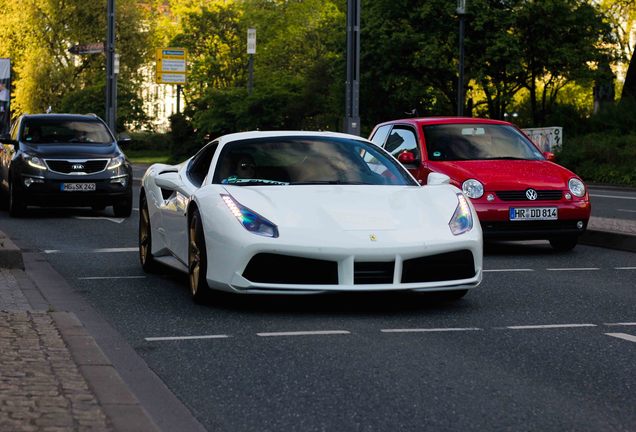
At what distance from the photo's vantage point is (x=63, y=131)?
72.3 ft

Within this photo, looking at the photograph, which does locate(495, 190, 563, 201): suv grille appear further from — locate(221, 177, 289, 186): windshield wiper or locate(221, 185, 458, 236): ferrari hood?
locate(221, 177, 289, 186): windshield wiper

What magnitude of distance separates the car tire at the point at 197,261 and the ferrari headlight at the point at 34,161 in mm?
11201

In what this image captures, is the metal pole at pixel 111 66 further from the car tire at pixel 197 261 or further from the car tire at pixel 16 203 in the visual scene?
the car tire at pixel 197 261

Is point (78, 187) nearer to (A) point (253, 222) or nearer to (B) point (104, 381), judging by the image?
(A) point (253, 222)

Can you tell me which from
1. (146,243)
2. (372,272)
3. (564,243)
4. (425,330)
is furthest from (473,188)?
(425,330)

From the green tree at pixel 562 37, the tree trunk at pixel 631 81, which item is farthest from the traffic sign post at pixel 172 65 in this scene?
the tree trunk at pixel 631 81

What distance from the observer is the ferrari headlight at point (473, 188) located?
1417 cm

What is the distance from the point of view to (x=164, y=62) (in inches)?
2436

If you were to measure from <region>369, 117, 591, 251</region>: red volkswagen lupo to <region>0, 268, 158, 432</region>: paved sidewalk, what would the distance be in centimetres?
→ 645

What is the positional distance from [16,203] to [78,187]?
0.99 meters

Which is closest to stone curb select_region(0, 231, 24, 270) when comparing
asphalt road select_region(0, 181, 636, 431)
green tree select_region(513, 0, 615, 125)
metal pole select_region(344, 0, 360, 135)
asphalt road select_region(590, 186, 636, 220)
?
asphalt road select_region(0, 181, 636, 431)

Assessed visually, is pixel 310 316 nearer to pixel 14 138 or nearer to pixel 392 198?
pixel 392 198

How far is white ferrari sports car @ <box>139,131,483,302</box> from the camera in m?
9.16

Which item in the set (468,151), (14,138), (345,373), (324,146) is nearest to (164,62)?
(14,138)
